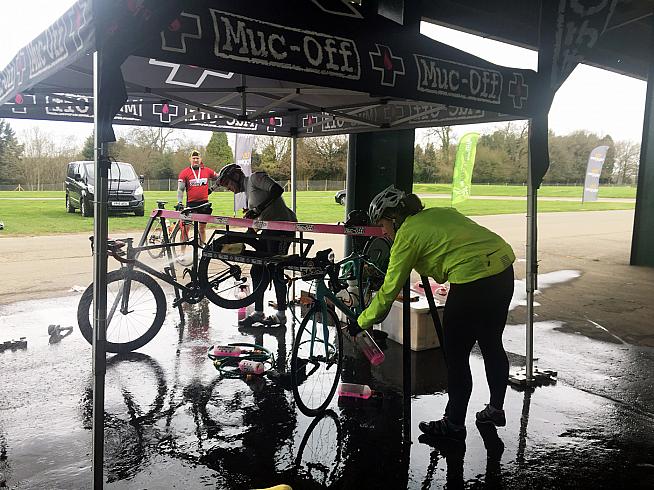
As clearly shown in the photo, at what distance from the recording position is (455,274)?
353cm

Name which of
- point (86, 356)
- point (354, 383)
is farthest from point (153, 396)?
point (354, 383)

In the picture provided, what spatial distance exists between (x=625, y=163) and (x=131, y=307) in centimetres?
3122

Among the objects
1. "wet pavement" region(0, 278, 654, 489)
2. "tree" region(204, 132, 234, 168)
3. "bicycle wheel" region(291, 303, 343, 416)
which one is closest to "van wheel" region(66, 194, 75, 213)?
"tree" region(204, 132, 234, 168)

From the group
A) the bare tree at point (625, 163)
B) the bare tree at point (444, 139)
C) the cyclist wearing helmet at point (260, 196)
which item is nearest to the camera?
the cyclist wearing helmet at point (260, 196)

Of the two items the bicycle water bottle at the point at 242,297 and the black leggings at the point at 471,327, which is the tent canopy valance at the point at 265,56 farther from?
the bicycle water bottle at the point at 242,297

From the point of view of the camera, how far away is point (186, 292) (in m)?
5.72

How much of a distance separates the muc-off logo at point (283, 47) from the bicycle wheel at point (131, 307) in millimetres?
2999

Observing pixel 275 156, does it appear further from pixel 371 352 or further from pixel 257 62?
pixel 257 62

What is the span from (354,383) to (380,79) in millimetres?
2593

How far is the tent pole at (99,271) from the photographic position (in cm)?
255

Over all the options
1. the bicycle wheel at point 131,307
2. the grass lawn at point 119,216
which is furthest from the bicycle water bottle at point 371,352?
the grass lawn at point 119,216

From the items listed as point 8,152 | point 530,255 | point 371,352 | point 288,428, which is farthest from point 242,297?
point 8,152

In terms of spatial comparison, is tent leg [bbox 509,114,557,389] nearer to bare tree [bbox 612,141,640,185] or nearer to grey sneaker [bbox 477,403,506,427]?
grey sneaker [bbox 477,403,506,427]

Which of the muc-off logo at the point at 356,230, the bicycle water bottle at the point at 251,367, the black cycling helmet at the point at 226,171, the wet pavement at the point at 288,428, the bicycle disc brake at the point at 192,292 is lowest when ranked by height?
the wet pavement at the point at 288,428
